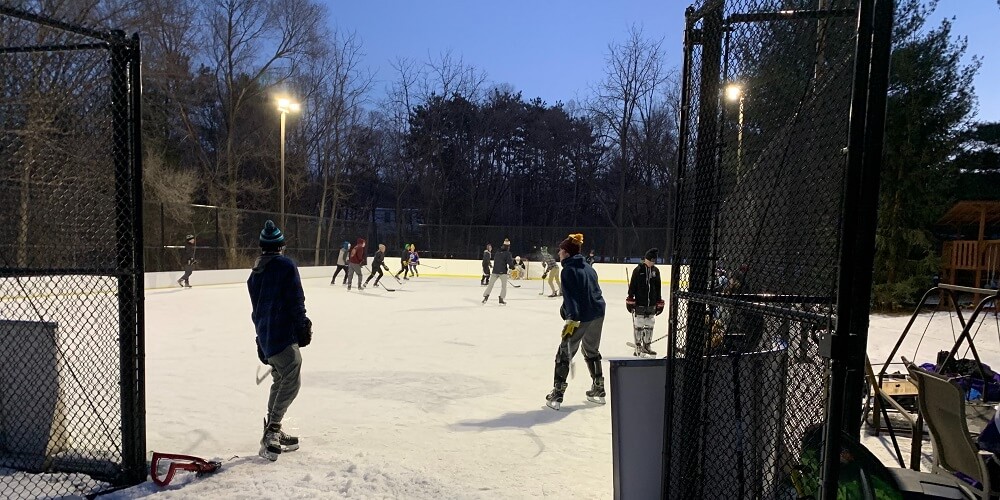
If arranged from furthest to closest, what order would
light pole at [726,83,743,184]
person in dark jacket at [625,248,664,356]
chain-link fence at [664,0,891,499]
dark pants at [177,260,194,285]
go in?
dark pants at [177,260,194,285] < person in dark jacket at [625,248,664,356] < light pole at [726,83,743,184] < chain-link fence at [664,0,891,499]

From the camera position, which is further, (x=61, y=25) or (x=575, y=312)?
(x=575, y=312)

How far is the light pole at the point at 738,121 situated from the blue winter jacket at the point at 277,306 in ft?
9.69

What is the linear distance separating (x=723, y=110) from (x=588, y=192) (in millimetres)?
47478

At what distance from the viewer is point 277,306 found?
13.6 feet

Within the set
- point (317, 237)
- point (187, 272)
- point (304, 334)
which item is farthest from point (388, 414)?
point (317, 237)

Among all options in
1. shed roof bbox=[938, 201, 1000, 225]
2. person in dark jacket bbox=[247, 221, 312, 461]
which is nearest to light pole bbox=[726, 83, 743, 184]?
person in dark jacket bbox=[247, 221, 312, 461]

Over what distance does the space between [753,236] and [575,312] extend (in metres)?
3.06

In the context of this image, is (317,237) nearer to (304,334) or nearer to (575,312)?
(575,312)

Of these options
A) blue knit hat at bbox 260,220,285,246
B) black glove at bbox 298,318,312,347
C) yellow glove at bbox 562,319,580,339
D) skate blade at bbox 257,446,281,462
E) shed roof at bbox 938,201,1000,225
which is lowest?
skate blade at bbox 257,446,281,462

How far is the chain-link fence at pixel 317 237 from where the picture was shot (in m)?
19.5

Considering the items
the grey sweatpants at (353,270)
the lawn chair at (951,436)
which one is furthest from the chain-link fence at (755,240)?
the grey sweatpants at (353,270)

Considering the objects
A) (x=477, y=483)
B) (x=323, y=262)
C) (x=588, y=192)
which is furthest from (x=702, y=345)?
(x=588, y=192)

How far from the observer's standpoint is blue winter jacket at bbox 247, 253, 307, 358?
4.15 m

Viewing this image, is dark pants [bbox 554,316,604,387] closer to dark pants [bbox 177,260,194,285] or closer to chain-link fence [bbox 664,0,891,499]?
chain-link fence [bbox 664,0,891,499]
